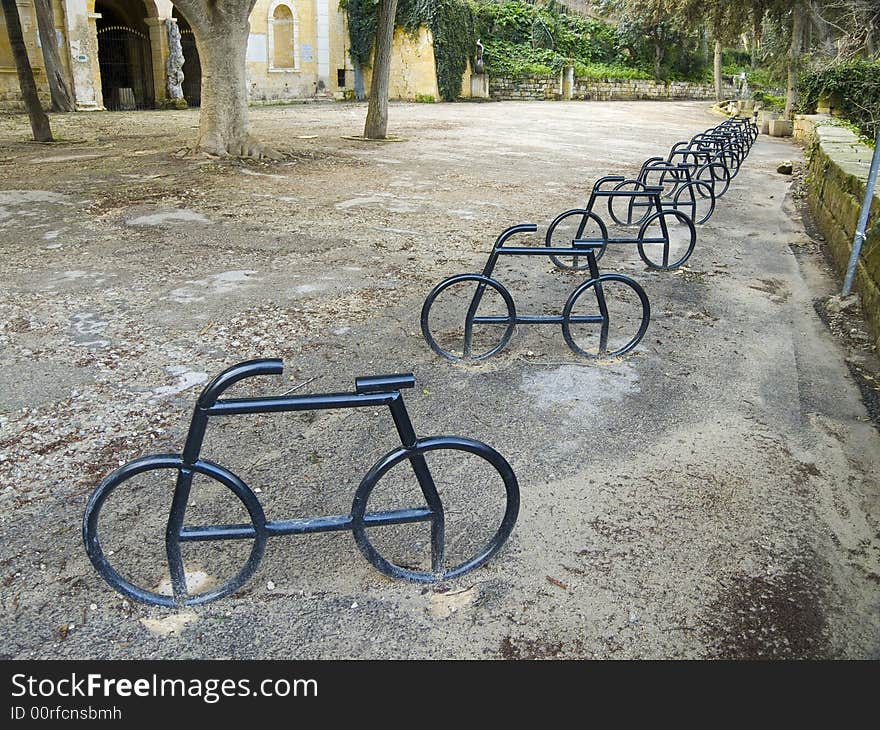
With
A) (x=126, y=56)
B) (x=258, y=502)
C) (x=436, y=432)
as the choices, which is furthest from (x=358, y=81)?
(x=258, y=502)

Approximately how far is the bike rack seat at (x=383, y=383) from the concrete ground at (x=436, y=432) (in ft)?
2.44

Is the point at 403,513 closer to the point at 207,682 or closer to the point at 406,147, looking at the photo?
the point at 207,682

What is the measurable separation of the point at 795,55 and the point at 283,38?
18622 millimetres

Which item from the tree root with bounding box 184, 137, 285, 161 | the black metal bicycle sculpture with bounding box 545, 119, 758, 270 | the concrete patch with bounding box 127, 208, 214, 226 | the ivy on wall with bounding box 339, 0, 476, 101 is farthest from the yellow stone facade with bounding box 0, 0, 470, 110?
the black metal bicycle sculpture with bounding box 545, 119, 758, 270

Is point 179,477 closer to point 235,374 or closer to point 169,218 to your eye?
point 235,374

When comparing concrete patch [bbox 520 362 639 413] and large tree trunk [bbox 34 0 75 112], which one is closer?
concrete patch [bbox 520 362 639 413]

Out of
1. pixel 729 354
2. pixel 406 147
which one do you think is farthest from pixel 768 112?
pixel 729 354

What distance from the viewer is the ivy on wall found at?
3181 centimetres

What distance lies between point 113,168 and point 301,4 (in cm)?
2176

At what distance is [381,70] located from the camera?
48.9 feet

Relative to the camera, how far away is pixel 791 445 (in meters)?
3.70

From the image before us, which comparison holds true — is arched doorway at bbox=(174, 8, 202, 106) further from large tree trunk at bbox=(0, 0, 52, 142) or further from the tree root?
the tree root

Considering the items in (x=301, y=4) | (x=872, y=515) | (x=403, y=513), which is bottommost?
(x=872, y=515)

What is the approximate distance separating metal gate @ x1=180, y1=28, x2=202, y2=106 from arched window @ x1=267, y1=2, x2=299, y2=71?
2770mm
